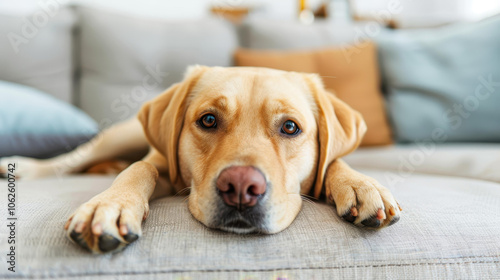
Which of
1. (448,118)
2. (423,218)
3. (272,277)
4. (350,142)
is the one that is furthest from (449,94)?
(272,277)

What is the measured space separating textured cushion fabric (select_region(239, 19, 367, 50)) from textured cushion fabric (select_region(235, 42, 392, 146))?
0.31 metres

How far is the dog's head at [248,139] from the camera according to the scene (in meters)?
1.11

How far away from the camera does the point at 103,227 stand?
0.92 m

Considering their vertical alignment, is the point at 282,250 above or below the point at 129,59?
above

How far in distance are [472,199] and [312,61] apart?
61.7 inches

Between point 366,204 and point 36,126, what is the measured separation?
183cm

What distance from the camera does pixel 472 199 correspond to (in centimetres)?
137

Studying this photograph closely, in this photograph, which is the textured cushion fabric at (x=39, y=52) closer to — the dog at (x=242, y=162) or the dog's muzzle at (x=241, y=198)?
the dog at (x=242, y=162)

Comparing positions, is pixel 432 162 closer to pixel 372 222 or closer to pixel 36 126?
pixel 372 222

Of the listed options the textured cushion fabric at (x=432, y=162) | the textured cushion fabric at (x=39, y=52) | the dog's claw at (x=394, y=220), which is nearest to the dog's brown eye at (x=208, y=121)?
the dog's claw at (x=394, y=220)

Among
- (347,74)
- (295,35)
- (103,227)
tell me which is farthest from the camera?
(295,35)

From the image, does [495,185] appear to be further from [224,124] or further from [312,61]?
[312,61]

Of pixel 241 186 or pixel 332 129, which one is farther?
pixel 332 129

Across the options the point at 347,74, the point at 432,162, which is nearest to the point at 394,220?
the point at 432,162
